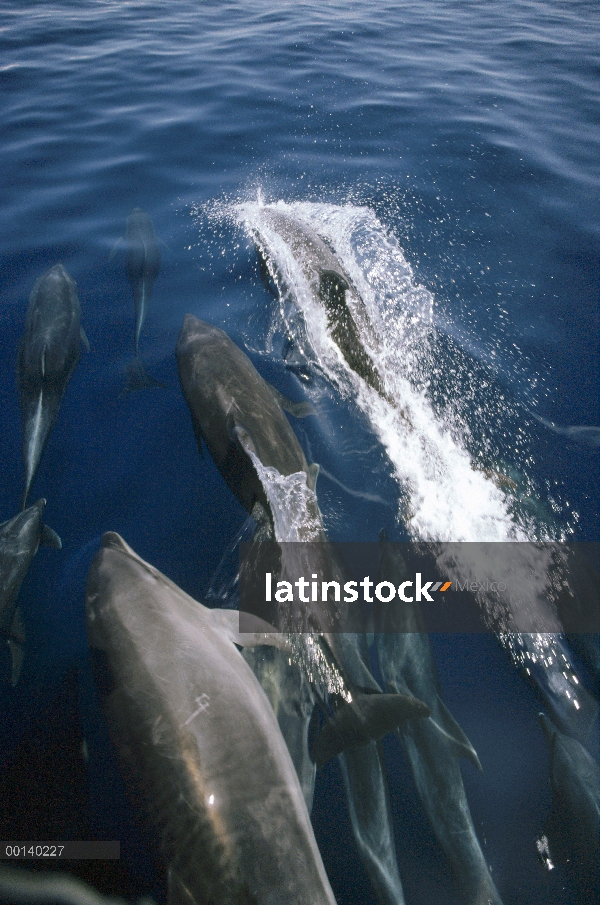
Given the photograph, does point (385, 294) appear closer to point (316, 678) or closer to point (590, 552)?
point (590, 552)

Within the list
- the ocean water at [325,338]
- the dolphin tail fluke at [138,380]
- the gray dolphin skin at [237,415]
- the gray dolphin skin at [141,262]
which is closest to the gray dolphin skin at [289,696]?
the ocean water at [325,338]

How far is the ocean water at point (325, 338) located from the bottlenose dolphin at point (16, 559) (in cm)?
12

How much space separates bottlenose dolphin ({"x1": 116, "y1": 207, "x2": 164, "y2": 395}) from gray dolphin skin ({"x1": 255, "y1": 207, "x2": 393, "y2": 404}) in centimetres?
180

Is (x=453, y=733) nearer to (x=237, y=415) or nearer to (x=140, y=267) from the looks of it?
(x=237, y=415)

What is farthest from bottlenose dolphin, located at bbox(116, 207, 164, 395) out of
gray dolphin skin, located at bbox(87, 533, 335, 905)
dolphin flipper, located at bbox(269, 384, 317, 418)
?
gray dolphin skin, located at bbox(87, 533, 335, 905)

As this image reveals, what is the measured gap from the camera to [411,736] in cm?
366

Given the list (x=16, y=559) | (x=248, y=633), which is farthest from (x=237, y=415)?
(x=16, y=559)

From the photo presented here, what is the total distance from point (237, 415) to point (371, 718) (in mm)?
2534

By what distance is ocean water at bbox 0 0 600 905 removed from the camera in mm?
3568

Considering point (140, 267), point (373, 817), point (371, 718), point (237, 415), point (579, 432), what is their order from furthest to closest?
point (140, 267), point (579, 432), point (237, 415), point (371, 718), point (373, 817)

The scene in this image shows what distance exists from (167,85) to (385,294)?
31.9ft

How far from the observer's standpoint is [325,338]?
606cm

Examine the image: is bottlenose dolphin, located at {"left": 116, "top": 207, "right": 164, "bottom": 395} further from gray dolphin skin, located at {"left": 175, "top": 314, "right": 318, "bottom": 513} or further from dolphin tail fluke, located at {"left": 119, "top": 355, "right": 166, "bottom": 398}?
gray dolphin skin, located at {"left": 175, "top": 314, "right": 318, "bottom": 513}

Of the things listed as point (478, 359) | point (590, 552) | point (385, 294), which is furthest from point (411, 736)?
point (385, 294)
